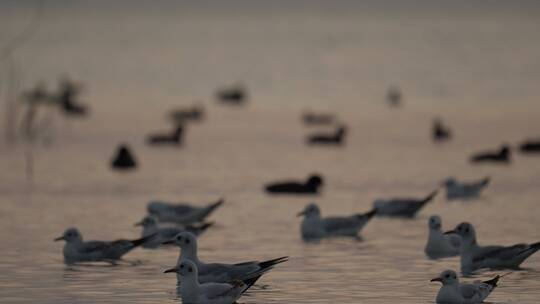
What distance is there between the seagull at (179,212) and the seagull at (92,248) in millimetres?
4231

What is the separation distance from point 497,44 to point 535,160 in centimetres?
6071

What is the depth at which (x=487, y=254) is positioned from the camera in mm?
21234

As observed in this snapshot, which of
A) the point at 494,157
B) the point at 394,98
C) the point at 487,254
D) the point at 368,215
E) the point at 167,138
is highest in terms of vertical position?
the point at 394,98

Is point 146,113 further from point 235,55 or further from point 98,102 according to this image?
point 235,55

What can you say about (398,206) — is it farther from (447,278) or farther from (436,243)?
(447,278)

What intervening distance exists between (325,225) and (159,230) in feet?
8.71

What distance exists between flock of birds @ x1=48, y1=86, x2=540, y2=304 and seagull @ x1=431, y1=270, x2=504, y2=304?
1cm

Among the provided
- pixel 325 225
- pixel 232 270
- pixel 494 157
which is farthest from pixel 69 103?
pixel 232 270

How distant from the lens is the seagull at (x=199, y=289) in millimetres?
18000

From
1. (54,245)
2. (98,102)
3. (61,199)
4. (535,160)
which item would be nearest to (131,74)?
(98,102)

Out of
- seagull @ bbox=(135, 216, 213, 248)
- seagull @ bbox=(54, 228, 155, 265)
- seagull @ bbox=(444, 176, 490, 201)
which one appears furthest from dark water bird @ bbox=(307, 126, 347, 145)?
seagull @ bbox=(54, 228, 155, 265)

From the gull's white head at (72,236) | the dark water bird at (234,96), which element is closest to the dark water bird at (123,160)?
the gull's white head at (72,236)

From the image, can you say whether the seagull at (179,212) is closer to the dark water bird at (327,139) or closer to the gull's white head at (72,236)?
the gull's white head at (72,236)

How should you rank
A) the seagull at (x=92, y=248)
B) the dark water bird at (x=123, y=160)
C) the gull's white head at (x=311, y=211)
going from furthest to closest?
1. the dark water bird at (x=123, y=160)
2. the gull's white head at (x=311, y=211)
3. the seagull at (x=92, y=248)
